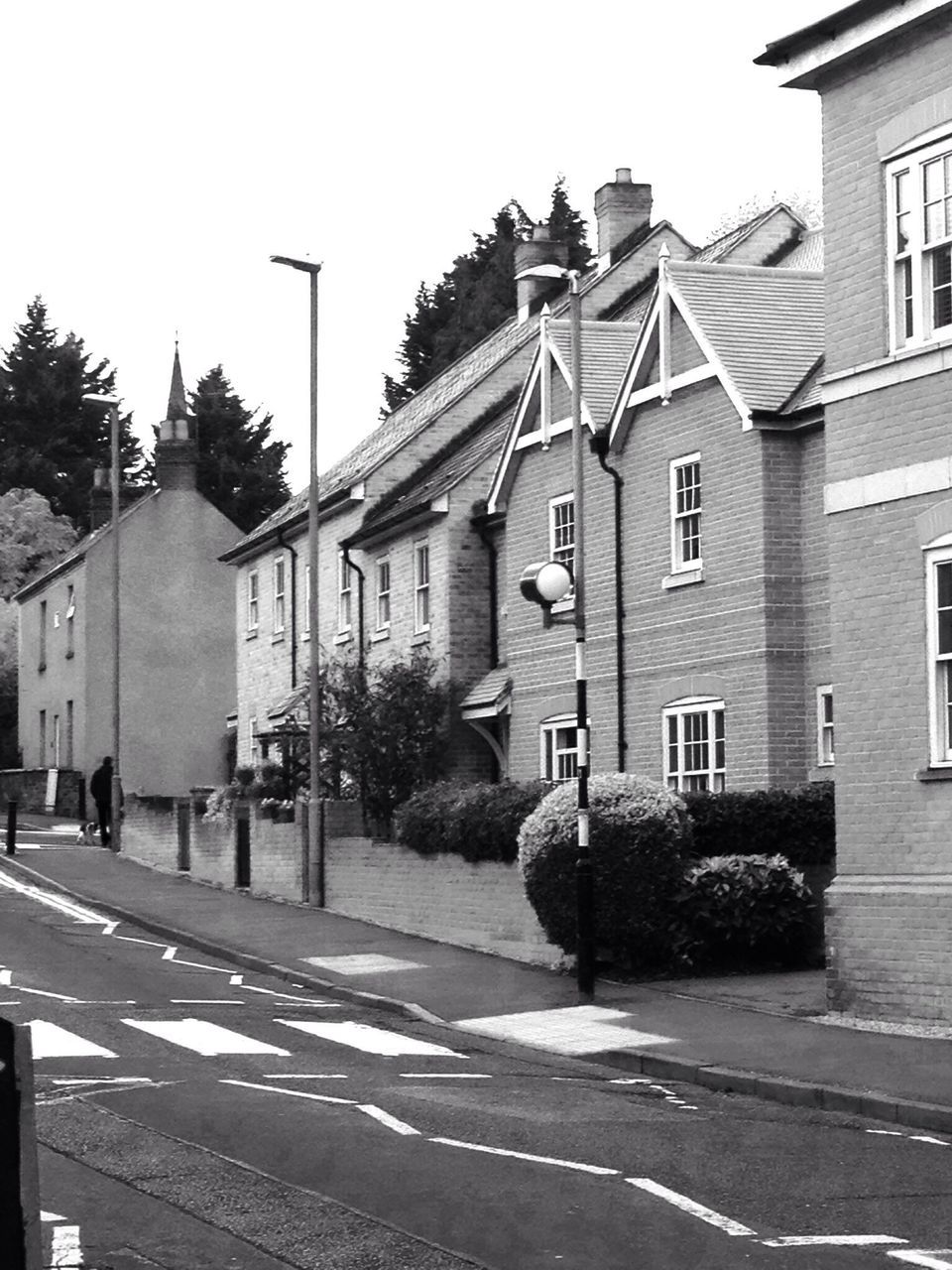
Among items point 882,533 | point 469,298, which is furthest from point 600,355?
point 469,298

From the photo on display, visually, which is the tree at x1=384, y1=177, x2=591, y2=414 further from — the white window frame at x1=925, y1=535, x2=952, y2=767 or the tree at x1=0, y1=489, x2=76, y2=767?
the white window frame at x1=925, y1=535, x2=952, y2=767

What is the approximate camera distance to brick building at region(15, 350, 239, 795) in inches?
2213

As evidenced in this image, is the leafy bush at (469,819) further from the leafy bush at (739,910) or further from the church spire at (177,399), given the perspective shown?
the church spire at (177,399)

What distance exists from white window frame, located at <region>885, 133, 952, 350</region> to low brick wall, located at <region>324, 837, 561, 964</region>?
27.8 feet

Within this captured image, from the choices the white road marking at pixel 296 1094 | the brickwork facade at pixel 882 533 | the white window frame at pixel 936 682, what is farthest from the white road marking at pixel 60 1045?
the white window frame at pixel 936 682

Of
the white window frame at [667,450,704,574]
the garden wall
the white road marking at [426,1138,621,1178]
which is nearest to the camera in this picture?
the white road marking at [426,1138,621,1178]

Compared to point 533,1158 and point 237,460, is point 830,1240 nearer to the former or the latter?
point 533,1158

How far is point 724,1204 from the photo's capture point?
9758 mm

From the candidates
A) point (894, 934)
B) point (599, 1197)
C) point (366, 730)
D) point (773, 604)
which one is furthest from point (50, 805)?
point (599, 1197)

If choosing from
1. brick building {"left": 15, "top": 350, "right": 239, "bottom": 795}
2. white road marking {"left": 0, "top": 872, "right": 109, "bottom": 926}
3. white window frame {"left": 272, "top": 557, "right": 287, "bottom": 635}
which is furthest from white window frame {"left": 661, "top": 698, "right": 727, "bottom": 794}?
brick building {"left": 15, "top": 350, "right": 239, "bottom": 795}

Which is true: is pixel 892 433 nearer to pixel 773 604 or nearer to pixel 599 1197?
pixel 773 604

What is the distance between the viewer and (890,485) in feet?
60.5

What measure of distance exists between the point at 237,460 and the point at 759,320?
168ft

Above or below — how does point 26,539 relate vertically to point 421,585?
above
